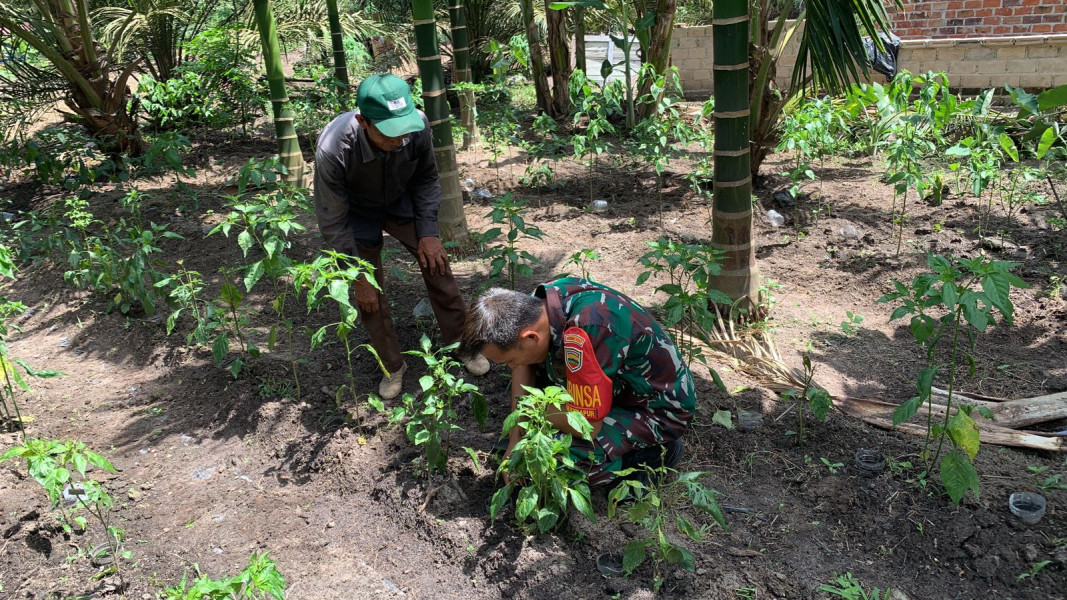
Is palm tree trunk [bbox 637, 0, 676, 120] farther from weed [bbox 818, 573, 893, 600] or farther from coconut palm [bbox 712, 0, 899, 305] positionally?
weed [bbox 818, 573, 893, 600]

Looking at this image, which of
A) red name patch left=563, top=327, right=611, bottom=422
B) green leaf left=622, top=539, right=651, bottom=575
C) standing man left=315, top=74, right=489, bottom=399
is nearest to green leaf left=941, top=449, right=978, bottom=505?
green leaf left=622, top=539, right=651, bottom=575

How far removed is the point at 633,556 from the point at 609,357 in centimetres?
61

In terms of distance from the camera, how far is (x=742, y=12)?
3314 mm

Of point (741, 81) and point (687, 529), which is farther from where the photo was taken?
point (741, 81)

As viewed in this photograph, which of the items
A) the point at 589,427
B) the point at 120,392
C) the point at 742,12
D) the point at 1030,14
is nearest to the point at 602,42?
the point at 1030,14

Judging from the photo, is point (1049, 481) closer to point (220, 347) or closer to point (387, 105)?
point (387, 105)

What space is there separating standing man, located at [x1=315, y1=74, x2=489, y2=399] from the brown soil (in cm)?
33

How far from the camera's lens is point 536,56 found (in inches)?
309

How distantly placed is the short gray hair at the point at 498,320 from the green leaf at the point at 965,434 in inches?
53.7

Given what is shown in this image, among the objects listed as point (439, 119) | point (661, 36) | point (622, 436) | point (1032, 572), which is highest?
point (661, 36)

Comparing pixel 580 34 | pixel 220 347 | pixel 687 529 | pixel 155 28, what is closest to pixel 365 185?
pixel 220 347

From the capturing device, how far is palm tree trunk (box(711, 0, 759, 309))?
334 cm

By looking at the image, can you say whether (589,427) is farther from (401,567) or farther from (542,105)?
(542,105)

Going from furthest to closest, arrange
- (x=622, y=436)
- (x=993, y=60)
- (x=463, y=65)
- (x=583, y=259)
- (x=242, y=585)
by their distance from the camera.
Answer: (x=993, y=60) → (x=463, y=65) → (x=583, y=259) → (x=622, y=436) → (x=242, y=585)
